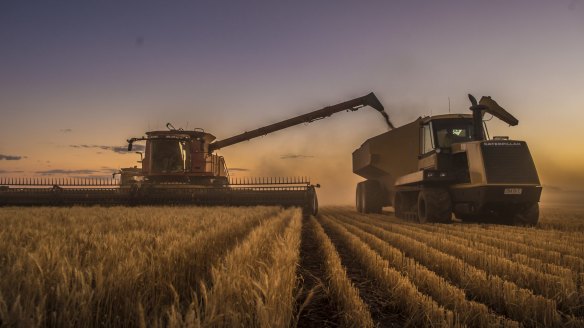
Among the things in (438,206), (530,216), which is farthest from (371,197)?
(530,216)

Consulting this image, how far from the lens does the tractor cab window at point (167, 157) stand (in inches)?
669

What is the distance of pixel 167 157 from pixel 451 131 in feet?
33.4

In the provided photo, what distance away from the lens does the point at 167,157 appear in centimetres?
1708

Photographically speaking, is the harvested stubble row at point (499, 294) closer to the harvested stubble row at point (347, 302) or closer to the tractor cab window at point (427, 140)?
the harvested stubble row at point (347, 302)

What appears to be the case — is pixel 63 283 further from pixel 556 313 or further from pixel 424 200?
pixel 424 200

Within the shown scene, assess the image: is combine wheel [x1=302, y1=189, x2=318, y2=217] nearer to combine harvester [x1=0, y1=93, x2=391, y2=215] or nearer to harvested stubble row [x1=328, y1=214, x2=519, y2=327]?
combine harvester [x1=0, y1=93, x2=391, y2=215]

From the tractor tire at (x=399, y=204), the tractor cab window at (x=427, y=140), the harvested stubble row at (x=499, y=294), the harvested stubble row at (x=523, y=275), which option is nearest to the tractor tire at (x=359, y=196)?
the tractor tire at (x=399, y=204)

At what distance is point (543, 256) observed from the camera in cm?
589

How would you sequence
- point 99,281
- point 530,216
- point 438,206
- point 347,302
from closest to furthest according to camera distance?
1. point 99,281
2. point 347,302
3. point 530,216
4. point 438,206

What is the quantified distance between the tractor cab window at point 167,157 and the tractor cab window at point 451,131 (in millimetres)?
9394

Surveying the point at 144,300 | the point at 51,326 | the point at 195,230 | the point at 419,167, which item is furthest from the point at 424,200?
the point at 51,326

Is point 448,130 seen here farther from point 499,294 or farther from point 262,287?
point 262,287

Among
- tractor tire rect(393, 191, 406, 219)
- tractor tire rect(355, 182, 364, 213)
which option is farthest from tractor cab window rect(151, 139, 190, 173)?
tractor tire rect(393, 191, 406, 219)

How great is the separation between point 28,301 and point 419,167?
12.4 metres
